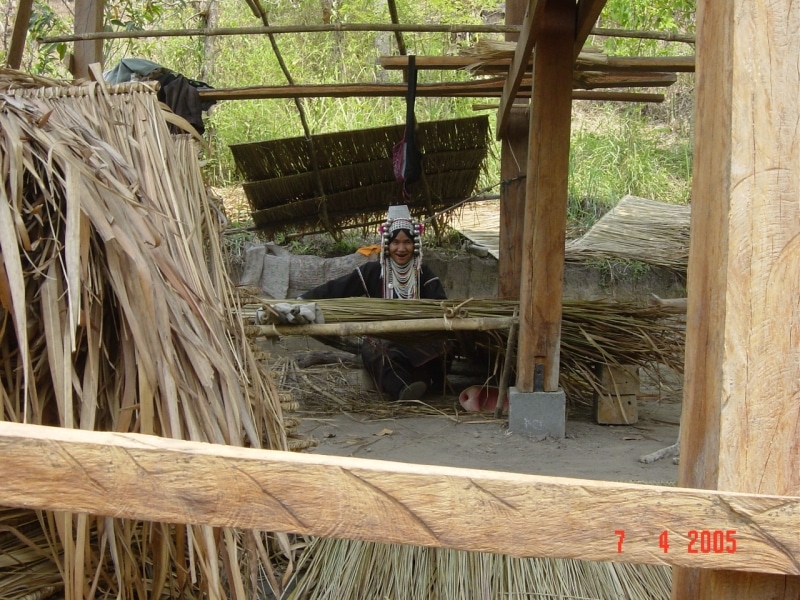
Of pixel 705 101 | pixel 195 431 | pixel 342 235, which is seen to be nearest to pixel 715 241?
pixel 705 101

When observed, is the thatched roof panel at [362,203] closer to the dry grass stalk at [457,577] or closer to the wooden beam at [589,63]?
the wooden beam at [589,63]

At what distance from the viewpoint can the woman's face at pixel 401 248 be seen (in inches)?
239

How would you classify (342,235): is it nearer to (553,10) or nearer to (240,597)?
(553,10)

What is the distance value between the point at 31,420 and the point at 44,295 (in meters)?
0.26

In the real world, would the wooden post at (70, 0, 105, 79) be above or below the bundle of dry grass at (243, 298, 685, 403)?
above

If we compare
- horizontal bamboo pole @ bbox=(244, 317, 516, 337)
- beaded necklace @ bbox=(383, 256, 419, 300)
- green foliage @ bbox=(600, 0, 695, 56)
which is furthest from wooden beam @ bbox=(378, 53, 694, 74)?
green foliage @ bbox=(600, 0, 695, 56)

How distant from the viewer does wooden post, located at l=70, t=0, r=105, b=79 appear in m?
4.80

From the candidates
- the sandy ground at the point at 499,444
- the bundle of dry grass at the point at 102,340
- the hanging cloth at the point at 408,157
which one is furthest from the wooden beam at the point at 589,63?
the bundle of dry grass at the point at 102,340

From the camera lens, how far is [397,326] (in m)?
5.01

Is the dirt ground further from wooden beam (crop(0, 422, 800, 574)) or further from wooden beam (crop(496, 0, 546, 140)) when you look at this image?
wooden beam (crop(0, 422, 800, 574))

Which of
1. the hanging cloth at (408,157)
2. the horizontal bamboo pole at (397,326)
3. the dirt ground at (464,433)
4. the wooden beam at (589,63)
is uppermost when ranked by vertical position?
the wooden beam at (589,63)

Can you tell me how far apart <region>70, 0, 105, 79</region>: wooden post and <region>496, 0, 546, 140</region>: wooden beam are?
230 cm

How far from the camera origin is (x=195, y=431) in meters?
1.75

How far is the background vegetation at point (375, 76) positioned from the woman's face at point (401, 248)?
108 inches
